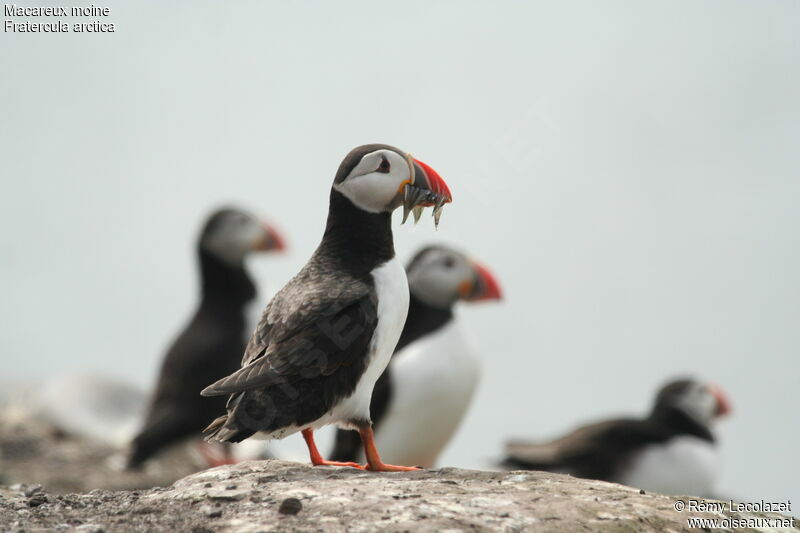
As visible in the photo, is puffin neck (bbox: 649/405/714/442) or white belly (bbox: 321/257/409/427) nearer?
white belly (bbox: 321/257/409/427)

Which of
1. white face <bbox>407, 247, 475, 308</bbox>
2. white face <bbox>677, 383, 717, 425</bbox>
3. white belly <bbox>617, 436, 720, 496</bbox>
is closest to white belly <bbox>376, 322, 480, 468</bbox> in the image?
white face <bbox>407, 247, 475, 308</bbox>

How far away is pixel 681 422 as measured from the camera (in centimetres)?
1318

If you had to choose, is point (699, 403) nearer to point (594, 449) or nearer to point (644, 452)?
point (644, 452)

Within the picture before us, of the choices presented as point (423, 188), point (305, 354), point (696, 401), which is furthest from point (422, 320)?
point (305, 354)

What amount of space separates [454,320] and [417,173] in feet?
18.6

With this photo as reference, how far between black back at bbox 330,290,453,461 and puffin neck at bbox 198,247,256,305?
2534 millimetres

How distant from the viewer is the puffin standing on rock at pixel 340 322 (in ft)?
19.5

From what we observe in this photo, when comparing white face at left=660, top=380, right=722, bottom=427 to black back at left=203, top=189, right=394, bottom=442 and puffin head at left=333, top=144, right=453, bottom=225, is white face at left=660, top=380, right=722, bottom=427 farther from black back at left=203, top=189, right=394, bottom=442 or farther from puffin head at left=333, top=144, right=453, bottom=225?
black back at left=203, top=189, right=394, bottom=442

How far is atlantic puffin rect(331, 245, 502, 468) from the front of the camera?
11109mm

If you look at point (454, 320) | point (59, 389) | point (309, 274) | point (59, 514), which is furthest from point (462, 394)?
point (59, 389)

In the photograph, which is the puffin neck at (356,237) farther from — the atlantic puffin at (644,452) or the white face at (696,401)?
the white face at (696,401)

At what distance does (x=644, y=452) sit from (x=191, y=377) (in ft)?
16.6

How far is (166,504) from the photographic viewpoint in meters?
5.85

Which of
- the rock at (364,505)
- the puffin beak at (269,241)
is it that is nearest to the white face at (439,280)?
the puffin beak at (269,241)
